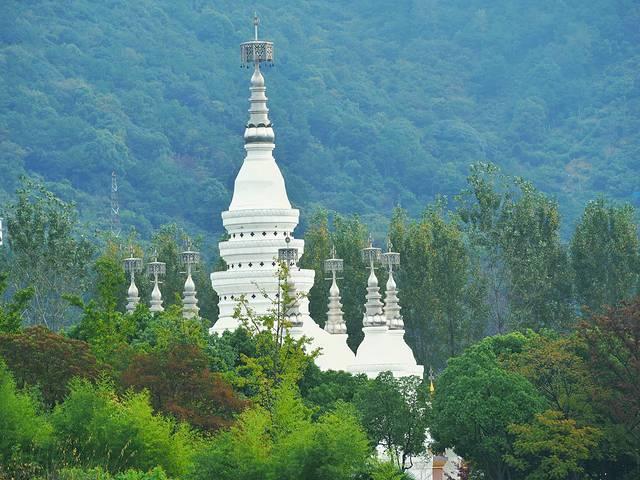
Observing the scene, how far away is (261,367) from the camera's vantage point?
52.6 meters

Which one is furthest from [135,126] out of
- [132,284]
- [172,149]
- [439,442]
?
[439,442]

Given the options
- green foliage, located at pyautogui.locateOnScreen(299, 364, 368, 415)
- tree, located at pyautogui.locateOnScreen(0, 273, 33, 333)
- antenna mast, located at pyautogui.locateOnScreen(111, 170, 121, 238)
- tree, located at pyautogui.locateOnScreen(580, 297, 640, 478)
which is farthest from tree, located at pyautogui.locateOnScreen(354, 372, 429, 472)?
antenna mast, located at pyautogui.locateOnScreen(111, 170, 121, 238)

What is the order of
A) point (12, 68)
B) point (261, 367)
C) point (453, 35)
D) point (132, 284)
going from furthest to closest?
point (453, 35) → point (12, 68) → point (132, 284) → point (261, 367)

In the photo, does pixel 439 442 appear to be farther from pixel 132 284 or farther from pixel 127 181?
pixel 127 181

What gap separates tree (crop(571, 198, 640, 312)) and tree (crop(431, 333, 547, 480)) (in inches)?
1074

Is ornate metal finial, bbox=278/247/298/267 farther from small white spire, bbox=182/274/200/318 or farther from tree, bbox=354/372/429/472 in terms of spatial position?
tree, bbox=354/372/429/472

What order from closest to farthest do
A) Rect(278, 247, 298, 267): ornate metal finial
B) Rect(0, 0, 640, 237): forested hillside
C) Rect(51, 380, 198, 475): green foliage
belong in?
Rect(51, 380, 198, 475): green foliage < Rect(278, 247, 298, 267): ornate metal finial < Rect(0, 0, 640, 237): forested hillside

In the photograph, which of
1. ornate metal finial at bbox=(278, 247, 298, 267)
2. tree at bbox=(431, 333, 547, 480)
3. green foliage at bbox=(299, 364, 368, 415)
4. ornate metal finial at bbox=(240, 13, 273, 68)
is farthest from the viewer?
ornate metal finial at bbox=(240, 13, 273, 68)

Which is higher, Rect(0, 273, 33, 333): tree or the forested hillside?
the forested hillside

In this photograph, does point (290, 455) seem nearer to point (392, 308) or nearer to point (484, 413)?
point (484, 413)

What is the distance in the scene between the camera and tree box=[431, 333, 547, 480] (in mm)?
53438

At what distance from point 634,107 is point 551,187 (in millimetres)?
12047

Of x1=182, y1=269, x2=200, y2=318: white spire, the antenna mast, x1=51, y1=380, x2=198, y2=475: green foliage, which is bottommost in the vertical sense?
x1=51, y1=380, x2=198, y2=475: green foliage

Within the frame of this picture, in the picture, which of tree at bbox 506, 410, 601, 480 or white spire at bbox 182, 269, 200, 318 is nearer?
tree at bbox 506, 410, 601, 480
